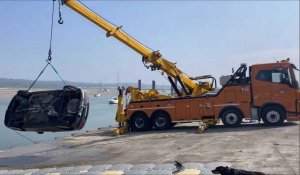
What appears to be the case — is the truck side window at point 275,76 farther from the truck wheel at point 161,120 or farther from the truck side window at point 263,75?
the truck wheel at point 161,120

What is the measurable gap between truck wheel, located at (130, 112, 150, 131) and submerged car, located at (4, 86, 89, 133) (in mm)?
11242

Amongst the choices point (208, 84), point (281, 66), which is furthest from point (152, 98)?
point (281, 66)

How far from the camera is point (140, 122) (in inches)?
818

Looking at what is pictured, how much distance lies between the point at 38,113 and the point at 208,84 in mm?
12879

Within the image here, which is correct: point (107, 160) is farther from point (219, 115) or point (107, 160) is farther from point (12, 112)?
point (219, 115)

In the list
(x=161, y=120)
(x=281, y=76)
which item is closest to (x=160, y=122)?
(x=161, y=120)

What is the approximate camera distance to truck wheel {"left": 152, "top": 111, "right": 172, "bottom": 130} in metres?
20.5

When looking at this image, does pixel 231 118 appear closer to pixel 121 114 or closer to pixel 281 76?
pixel 281 76

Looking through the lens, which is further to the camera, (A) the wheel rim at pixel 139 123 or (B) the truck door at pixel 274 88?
(A) the wheel rim at pixel 139 123

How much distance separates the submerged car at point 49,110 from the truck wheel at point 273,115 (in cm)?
1212

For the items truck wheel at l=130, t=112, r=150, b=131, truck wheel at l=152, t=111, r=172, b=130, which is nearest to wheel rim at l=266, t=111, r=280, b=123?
truck wheel at l=152, t=111, r=172, b=130

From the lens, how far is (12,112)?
9719 mm

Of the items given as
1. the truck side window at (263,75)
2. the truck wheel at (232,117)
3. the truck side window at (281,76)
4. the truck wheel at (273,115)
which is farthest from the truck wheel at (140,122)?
the truck side window at (281,76)

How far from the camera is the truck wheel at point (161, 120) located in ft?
67.3
